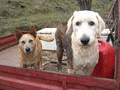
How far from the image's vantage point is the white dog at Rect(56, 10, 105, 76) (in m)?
2.46

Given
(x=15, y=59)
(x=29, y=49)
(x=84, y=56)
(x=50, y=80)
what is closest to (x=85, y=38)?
(x=84, y=56)

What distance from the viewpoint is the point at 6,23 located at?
934 cm

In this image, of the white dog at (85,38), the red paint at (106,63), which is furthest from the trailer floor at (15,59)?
the white dog at (85,38)

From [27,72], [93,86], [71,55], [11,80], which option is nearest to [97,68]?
[71,55]

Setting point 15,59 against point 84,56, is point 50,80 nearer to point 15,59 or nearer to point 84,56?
point 84,56

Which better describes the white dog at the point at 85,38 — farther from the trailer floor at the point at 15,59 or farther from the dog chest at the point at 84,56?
the trailer floor at the point at 15,59

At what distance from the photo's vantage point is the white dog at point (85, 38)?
2441 millimetres

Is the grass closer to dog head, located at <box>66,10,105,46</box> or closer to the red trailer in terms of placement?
the red trailer

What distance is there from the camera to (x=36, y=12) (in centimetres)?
1139

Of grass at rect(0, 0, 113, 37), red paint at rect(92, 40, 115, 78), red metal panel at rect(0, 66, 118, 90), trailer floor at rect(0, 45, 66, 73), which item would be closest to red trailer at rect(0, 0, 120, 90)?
red metal panel at rect(0, 66, 118, 90)

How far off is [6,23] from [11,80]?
673 centimetres

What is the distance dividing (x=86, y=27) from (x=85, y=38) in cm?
21

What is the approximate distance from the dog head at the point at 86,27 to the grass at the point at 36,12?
589 centimetres

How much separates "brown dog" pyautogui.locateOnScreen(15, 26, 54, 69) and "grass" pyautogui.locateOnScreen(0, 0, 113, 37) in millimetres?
4306
